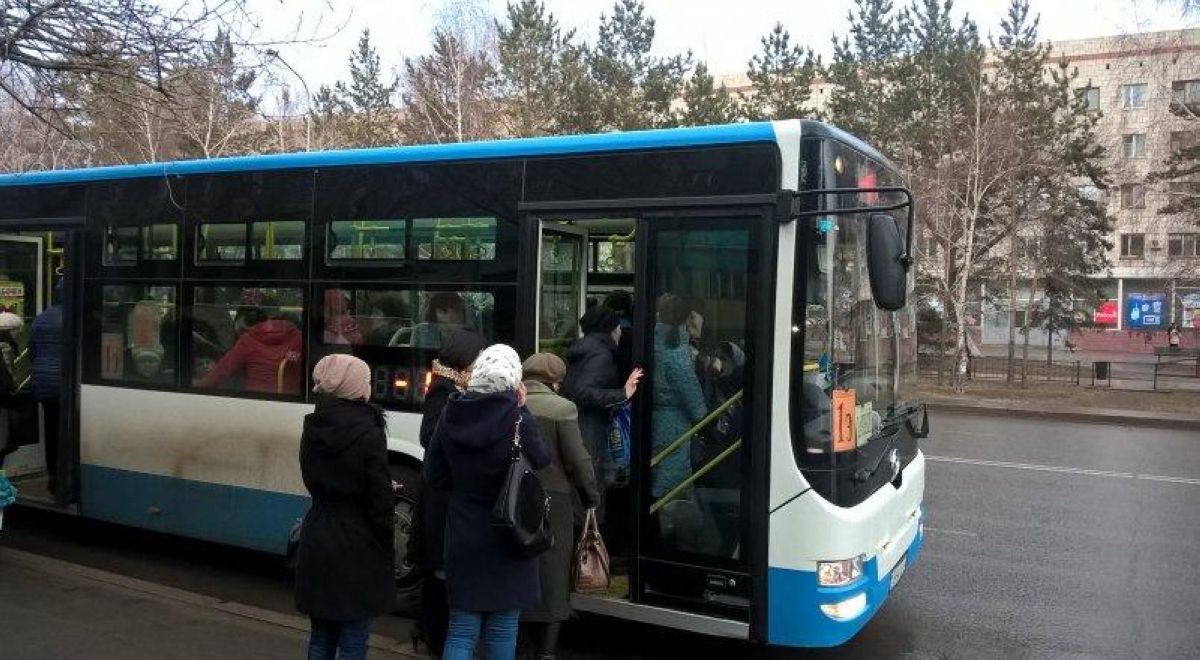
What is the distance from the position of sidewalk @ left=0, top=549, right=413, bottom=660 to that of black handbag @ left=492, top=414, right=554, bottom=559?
5.64 feet

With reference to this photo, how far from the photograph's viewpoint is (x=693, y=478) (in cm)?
478

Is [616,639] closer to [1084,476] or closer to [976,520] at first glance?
[976,520]

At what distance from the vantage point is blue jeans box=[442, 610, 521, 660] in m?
3.77

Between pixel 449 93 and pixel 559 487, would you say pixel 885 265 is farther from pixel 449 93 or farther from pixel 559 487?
pixel 449 93

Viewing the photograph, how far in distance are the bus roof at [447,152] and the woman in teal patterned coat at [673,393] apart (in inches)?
33.7

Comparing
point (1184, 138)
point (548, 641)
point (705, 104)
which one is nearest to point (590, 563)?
point (548, 641)

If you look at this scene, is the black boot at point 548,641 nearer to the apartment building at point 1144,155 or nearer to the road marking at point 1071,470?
the road marking at point 1071,470

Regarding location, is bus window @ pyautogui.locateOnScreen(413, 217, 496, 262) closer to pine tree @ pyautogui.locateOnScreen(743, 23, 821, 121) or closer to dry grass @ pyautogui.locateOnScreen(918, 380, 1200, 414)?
dry grass @ pyautogui.locateOnScreen(918, 380, 1200, 414)

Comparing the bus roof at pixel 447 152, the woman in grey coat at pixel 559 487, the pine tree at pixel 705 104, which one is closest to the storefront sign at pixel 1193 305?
the pine tree at pixel 705 104

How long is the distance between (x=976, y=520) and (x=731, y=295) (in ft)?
17.7

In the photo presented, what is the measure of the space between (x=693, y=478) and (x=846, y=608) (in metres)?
0.96

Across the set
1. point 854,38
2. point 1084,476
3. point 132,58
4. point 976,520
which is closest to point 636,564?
point 132,58

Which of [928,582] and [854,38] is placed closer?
[928,582]

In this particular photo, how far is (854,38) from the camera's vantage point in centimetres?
3506
